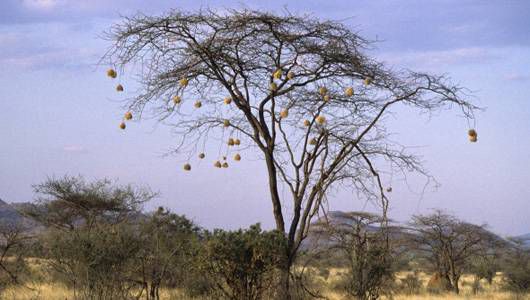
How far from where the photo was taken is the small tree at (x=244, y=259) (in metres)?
8.80

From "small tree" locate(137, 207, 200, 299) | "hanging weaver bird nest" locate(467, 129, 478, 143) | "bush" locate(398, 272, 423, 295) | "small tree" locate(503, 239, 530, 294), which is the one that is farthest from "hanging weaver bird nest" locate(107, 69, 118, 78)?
"small tree" locate(503, 239, 530, 294)

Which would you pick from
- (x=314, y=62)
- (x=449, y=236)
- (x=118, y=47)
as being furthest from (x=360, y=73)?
(x=449, y=236)

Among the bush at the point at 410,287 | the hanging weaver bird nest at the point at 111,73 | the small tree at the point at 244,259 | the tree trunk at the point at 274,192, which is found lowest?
the bush at the point at 410,287

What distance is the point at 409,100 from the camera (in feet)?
34.5

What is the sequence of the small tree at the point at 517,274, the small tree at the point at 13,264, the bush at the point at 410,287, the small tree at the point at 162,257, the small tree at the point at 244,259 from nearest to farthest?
the small tree at the point at 244,259 < the small tree at the point at 162,257 < the small tree at the point at 13,264 < the bush at the point at 410,287 < the small tree at the point at 517,274

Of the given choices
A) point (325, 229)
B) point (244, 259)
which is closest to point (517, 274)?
point (325, 229)

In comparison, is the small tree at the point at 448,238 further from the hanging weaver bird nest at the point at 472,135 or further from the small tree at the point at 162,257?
the hanging weaver bird nest at the point at 472,135

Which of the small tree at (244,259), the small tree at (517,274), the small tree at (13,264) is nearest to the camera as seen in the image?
the small tree at (244,259)

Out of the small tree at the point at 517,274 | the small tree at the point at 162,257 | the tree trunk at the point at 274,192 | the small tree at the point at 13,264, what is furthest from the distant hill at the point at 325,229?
the small tree at the point at 517,274

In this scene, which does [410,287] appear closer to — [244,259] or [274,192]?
[274,192]

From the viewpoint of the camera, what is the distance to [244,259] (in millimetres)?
8914

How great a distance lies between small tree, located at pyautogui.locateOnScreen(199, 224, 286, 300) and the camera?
8.80 metres

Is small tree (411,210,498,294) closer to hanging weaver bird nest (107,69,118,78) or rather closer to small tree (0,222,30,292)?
small tree (0,222,30,292)

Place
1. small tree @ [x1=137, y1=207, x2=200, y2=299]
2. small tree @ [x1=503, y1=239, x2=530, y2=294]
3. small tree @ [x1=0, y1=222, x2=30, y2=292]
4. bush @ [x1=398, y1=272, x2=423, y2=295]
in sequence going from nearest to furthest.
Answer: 1. small tree @ [x1=137, y1=207, x2=200, y2=299]
2. small tree @ [x1=0, y1=222, x2=30, y2=292]
3. bush @ [x1=398, y1=272, x2=423, y2=295]
4. small tree @ [x1=503, y1=239, x2=530, y2=294]
